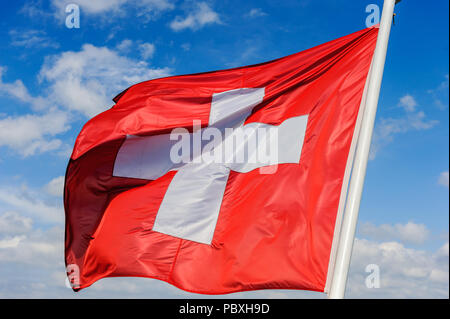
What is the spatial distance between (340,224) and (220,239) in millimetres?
Result: 2258

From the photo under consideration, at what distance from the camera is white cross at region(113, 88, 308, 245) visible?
347 inches

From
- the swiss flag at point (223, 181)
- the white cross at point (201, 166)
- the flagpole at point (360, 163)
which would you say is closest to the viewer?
the flagpole at point (360, 163)

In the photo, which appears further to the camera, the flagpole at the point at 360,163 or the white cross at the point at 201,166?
the white cross at the point at 201,166

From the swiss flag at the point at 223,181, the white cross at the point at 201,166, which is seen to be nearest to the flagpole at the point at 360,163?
the swiss flag at the point at 223,181

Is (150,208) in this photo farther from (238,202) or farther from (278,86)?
(278,86)

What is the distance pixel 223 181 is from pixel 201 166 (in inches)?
25.4

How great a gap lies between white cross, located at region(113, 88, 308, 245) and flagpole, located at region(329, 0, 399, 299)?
1580 millimetres

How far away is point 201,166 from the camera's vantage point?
9594mm

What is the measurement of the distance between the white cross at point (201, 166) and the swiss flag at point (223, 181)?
0.02 m

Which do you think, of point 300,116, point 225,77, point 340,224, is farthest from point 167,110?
point 340,224

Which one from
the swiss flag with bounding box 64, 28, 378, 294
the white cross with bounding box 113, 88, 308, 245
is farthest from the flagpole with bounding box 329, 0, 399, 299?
the white cross with bounding box 113, 88, 308, 245

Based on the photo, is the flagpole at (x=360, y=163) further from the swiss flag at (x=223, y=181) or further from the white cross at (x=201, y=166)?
→ the white cross at (x=201, y=166)

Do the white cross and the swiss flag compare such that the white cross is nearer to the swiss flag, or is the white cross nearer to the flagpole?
the swiss flag

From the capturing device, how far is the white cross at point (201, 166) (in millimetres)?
8812
